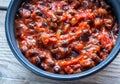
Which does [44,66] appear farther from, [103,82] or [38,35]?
[103,82]

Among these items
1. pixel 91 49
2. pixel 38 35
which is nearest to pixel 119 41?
pixel 91 49

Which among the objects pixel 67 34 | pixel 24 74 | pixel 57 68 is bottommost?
pixel 24 74

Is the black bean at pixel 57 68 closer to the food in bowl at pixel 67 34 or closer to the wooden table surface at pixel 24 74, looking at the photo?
the food in bowl at pixel 67 34

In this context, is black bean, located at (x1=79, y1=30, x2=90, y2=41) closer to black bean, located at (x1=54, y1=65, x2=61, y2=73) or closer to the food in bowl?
the food in bowl

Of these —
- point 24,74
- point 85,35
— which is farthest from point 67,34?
point 24,74

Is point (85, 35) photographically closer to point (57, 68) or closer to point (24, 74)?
point (57, 68)

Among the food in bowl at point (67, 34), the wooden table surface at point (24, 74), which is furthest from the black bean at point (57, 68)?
the wooden table surface at point (24, 74)

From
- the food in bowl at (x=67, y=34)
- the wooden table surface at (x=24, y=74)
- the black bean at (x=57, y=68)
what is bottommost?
the wooden table surface at (x=24, y=74)
